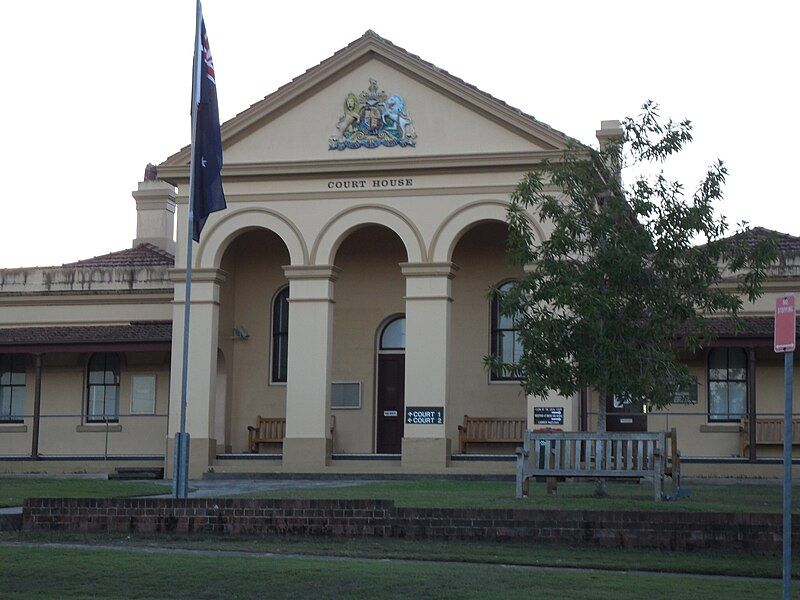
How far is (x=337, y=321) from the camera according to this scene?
3145cm

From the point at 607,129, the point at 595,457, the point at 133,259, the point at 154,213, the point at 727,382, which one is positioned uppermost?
the point at 607,129

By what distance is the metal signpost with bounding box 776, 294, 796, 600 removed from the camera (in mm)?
9758

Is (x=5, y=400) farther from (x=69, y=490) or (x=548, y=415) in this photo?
(x=548, y=415)

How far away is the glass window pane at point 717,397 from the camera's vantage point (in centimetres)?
2945

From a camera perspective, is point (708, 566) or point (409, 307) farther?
point (409, 307)

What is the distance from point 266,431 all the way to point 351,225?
19.5 ft

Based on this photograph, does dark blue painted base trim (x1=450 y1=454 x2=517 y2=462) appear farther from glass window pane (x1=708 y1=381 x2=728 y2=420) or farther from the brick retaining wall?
the brick retaining wall

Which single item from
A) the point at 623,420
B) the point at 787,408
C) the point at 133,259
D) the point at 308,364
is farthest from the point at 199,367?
the point at 787,408

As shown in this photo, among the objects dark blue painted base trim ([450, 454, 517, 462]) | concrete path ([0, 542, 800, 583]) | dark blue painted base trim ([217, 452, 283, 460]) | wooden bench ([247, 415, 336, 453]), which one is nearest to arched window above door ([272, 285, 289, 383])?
wooden bench ([247, 415, 336, 453])

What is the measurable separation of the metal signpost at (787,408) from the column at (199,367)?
19.6 meters

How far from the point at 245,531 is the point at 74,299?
1956 cm

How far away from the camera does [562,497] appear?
18203 mm

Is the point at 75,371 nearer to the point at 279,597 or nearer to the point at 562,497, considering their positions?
the point at 562,497

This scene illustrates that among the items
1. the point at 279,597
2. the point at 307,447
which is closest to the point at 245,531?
the point at 279,597
